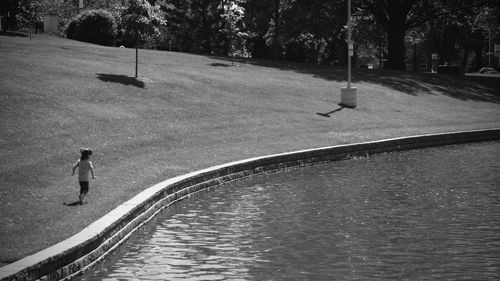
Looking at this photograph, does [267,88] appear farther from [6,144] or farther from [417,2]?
[417,2]

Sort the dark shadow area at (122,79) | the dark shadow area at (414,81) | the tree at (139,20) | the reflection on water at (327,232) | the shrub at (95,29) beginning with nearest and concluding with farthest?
the reflection on water at (327,232), the dark shadow area at (122,79), the tree at (139,20), the dark shadow area at (414,81), the shrub at (95,29)

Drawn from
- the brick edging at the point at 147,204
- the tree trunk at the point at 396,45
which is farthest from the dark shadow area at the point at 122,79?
the tree trunk at the point at 396,45

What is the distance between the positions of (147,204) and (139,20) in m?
22.2

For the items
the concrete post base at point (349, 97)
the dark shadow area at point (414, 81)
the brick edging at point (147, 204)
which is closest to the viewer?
the brick edging at point (147, 204)

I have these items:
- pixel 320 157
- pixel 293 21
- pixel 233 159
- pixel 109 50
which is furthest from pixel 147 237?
pixel 293 21

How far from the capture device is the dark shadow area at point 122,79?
121 feet

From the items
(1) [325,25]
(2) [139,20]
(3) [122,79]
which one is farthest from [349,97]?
(1) [325,25]

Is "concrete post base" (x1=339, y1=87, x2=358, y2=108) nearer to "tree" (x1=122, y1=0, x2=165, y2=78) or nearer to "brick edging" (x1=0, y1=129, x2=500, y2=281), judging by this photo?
"brick edging" (x1=0, y1=129, x2=500, y2=281)

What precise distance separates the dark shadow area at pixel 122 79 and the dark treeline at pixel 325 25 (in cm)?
1525

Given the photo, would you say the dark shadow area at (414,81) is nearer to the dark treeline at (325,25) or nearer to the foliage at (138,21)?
the dark treeline at (325,25)

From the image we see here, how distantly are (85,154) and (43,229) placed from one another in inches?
131

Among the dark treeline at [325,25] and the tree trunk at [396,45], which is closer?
the dark treeline at [325,25]

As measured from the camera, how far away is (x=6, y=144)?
2267 cm

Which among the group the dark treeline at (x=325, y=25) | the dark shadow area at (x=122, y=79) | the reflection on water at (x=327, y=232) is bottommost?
the reflection on water at (x=327, y=232)
